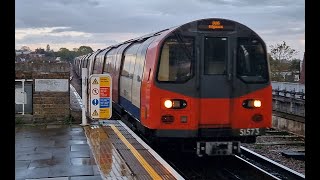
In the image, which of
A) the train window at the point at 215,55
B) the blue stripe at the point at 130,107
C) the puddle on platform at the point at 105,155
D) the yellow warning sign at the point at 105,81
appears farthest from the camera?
the yellow warning sign at the point at 105,81

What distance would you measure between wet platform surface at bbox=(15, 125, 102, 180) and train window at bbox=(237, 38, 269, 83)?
129 inches

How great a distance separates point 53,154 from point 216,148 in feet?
9.81

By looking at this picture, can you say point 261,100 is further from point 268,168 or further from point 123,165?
point 123,165

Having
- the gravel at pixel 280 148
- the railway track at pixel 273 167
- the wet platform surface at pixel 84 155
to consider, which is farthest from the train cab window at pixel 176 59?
the gravel at pixel 280 148

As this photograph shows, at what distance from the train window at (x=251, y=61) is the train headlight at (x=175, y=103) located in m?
1.21

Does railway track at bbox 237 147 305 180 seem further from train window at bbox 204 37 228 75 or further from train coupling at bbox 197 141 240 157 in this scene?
train window at bbox 204 37 228 75

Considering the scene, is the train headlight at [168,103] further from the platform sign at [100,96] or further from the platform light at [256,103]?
the platform sign at [100,96]

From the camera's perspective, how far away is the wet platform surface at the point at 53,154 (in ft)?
21.1

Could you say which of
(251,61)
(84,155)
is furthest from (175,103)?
(84,155)

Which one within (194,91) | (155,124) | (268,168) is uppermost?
(194,91)

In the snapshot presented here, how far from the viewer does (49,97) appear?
1147 cm

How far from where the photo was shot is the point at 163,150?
10.0 meters
